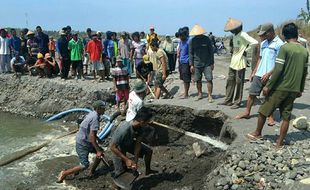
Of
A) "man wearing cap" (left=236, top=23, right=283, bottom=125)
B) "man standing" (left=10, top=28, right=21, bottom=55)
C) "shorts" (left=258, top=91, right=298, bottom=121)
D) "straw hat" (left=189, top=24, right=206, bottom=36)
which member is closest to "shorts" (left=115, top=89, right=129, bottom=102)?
"straw hat" (left=189, top=24, right=206, bottom=36)

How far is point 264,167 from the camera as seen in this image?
20.9 ft

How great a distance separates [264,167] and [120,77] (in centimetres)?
570

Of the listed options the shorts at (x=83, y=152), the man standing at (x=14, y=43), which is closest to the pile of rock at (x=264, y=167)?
the shorts at (x=83, y=152)

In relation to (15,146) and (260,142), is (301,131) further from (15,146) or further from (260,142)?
(15,146)

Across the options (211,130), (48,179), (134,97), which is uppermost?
(134,97)

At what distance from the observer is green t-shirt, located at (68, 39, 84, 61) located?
14430 millimetres

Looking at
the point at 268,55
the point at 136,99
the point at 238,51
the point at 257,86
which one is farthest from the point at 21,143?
the point at 268,55

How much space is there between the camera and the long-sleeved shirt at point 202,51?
33.4 ft

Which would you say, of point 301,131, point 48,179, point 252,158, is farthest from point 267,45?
point 48,179

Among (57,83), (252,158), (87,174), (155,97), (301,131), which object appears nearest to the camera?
(252,158)

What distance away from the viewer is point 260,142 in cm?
708

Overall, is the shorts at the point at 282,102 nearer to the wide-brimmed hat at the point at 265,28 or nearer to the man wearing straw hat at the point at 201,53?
the wide-brimmed hat at the point at 265,28

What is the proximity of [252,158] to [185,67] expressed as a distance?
5.12 meters

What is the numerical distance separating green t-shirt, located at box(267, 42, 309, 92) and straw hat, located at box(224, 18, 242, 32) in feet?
8.61
